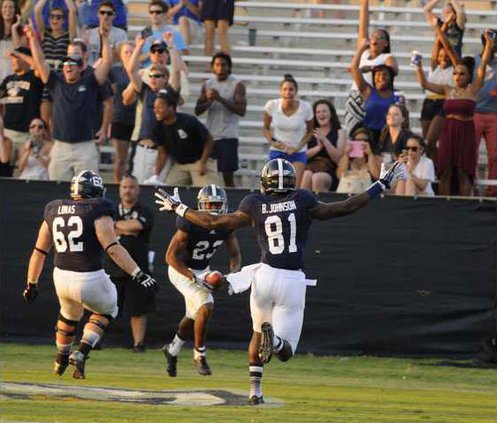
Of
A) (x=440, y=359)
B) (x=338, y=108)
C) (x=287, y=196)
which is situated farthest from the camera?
(x=338, y=108)

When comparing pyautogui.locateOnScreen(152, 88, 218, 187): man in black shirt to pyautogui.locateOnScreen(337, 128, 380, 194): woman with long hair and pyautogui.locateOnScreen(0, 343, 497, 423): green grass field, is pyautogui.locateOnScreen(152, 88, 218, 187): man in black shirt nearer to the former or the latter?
pyautogui.locateOnScreen(337, 128, 380, 194): woman with long hair

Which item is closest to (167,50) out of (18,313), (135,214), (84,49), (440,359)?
(84,49)

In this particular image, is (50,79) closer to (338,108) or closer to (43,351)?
(43,351)

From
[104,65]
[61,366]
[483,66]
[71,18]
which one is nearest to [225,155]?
[104,65]

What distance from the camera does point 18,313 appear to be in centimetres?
1770

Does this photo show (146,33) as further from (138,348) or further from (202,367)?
(202,367)

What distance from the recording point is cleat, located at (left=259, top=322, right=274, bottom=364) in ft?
37.6

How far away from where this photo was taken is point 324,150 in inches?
689

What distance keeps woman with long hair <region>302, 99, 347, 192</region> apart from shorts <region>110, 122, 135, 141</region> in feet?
7.94

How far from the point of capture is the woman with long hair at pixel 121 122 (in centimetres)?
1811

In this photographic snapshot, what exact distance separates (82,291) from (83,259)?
0.32 meters

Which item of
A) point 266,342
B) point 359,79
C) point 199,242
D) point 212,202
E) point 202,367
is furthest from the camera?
point 359,79

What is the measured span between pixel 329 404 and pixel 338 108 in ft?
29.4

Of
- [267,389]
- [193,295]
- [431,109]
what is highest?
[431,109]
